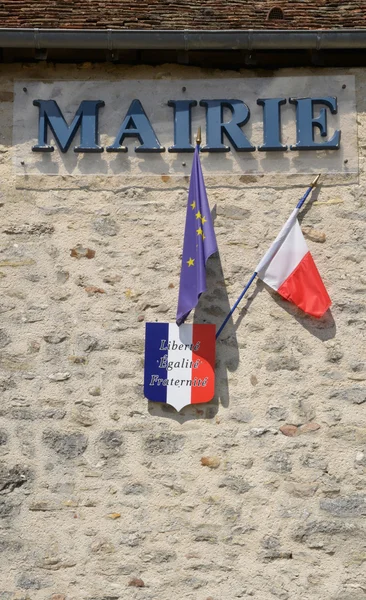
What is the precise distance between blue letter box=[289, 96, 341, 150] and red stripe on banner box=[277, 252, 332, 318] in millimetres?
782

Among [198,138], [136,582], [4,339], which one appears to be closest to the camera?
[136,582]

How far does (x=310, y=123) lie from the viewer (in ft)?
23.0

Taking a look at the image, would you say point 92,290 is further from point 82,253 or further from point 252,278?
point 252,278

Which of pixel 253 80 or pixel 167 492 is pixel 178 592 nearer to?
pixel 167 492

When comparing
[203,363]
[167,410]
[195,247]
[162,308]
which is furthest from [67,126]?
[167,410]

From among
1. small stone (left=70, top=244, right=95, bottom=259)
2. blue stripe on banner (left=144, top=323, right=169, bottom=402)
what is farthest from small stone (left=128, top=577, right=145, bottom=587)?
small stone (left=70, top=244, right=95, bottom=259)

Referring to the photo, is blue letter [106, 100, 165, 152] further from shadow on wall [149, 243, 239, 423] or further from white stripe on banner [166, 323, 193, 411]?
white stripe on banner [166, 323, 193, 411]

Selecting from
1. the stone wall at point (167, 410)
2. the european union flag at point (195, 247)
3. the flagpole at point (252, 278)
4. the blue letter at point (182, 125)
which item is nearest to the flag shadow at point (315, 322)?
the stone wall at point (167, 410)

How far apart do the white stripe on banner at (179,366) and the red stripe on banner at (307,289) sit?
2.24ft

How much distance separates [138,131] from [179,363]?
1.65 m

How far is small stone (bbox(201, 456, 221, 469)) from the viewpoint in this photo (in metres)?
6.40

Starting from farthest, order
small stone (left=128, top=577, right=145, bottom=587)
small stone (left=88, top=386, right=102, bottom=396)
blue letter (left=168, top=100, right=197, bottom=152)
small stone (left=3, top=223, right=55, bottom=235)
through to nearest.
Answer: blue letter (left=168, top=100, right=197, bottom=152) → small stone (left=3, top=223, right=55, bottom=235) → small stone (left=88, top=386, right=102, bottom=396) → small stone (left=128, top=577, right=145, bottom=587)

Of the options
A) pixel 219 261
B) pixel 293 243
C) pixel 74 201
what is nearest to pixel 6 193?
pixel 74 201

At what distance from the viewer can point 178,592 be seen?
6223 mm
